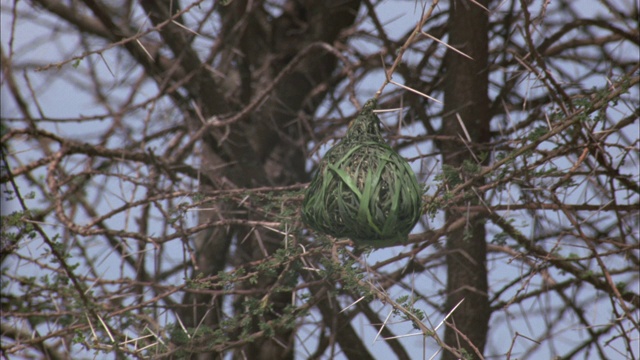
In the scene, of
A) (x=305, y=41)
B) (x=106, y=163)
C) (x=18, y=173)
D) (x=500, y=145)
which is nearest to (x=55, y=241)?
(x=18, y=173)

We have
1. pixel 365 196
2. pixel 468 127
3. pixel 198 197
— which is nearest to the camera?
pixel 365 196

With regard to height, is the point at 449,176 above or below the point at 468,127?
below

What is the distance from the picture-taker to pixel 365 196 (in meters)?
2.14

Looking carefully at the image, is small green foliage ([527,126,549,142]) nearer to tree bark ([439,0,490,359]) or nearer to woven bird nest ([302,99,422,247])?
woven bird nest ([302,99,422,247])

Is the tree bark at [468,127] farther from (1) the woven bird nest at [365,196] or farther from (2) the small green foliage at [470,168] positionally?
(1) the woven bird nest at [365,196]

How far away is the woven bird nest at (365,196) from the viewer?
2.17 m

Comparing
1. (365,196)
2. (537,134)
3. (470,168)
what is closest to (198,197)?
(365,196)

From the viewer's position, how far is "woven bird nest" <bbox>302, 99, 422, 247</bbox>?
2.17 m

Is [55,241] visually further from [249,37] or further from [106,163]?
[249,37]

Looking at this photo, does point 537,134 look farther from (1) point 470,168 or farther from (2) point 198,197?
(2) point 198,197

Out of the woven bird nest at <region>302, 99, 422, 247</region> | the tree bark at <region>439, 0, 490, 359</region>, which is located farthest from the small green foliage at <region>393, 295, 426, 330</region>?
the tree bark at <region>439, 0, 490, 359</region>

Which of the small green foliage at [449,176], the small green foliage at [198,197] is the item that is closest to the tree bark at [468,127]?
the small green foliage at [449,176]

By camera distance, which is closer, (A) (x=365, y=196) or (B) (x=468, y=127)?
(A) (x=365, y=196)

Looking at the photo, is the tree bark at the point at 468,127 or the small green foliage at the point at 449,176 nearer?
the small green foliage at the point at 449,176
